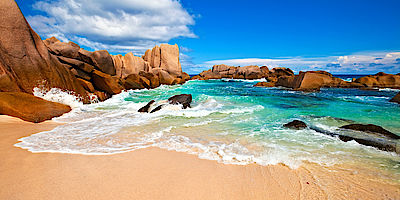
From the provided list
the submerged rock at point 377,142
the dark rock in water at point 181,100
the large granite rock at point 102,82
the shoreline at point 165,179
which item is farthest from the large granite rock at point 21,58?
the submerged rock at point 377,142

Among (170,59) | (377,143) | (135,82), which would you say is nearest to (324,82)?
(135,82)

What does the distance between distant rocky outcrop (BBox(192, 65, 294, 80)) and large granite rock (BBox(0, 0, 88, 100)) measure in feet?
163

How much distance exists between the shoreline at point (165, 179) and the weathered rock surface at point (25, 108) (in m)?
3.39

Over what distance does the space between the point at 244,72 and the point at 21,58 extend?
2439 inches

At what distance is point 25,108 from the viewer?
273 inches

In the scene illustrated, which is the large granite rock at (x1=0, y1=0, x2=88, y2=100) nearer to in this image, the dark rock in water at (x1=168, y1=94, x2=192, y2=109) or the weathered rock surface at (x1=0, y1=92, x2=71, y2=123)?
the weathered rock surface at (x1=0, y1=92, x2=71, y2=123)

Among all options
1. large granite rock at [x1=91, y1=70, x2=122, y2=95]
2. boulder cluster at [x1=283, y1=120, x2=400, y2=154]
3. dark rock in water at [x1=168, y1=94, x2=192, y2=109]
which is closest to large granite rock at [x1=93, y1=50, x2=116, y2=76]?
large granite rock at [x1=91, y1=70, x2=122, y2=95]

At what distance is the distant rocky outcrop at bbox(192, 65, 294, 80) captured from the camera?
5631cm

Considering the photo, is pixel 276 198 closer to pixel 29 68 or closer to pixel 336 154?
pixel 336 154

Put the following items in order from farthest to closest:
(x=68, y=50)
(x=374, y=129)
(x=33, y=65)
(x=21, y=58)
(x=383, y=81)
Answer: (x=383, y=81)
(x=68, y=50)
(x=33, y=65)
(x=21, y=58)
(x=374, y=129)

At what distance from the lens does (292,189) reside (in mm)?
2836

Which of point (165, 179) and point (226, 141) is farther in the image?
point (226, 141)

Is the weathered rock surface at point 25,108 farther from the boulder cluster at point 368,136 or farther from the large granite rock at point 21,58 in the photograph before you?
the boulder cluster at point 368,136

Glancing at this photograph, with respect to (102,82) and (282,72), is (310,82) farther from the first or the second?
(282,72)
